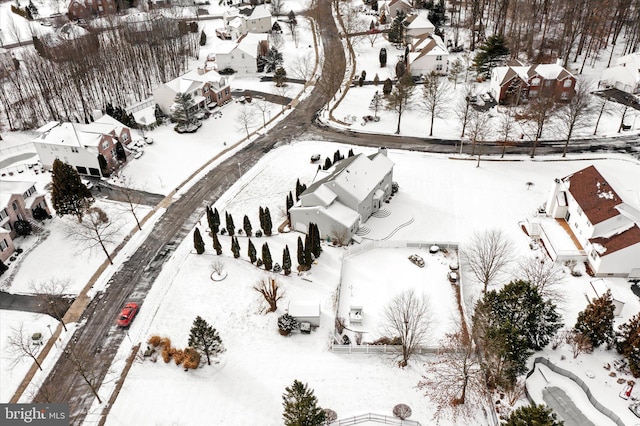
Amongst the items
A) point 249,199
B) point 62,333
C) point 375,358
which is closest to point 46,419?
point 62,333

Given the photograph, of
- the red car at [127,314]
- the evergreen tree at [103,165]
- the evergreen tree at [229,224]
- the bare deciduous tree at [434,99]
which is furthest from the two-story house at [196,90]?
the red car at [127,314]

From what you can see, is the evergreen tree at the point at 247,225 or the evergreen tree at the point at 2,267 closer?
the evergreen tree at the point at 2,267

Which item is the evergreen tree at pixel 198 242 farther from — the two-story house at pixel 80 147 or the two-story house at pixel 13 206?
the two-story house at pixel 80 147

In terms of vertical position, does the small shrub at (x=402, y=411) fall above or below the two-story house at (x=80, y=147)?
below

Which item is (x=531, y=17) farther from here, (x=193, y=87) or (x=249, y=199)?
(x=249, y=199)

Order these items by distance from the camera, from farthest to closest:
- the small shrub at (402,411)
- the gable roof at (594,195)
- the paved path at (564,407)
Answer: the gable roof at (594,195), the small shrub at (402,411), the paved path at (564,407)

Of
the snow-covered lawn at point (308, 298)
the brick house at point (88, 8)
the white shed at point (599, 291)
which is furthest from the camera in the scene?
the brick house at point (88, 8)

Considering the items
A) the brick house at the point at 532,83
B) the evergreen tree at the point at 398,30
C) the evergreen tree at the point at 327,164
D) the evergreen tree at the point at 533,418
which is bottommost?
the evergreen tree at the point at 327,164
